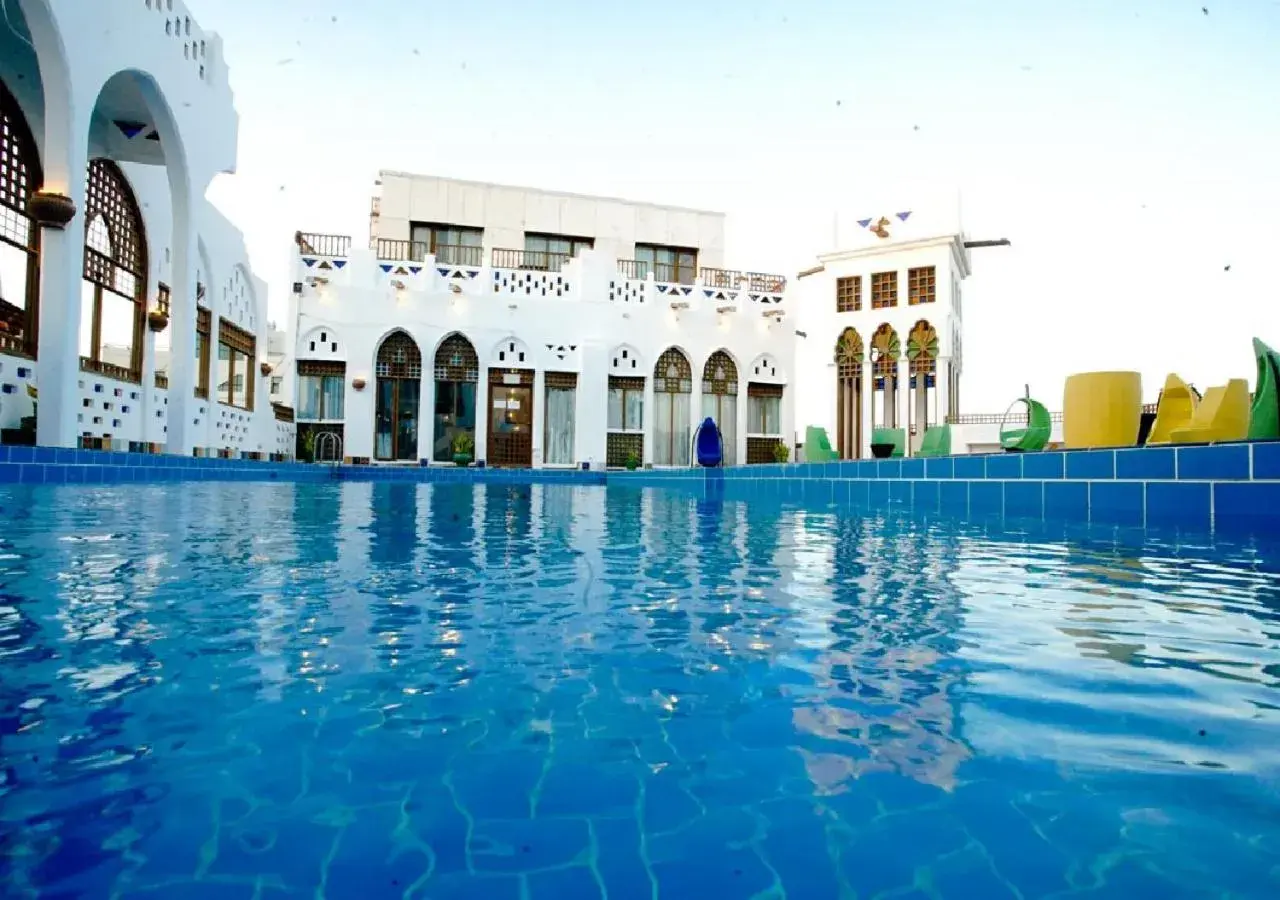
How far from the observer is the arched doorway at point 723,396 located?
774 inches

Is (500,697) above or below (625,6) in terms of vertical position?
below

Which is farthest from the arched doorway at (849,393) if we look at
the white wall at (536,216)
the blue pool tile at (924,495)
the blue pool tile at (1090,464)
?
the blue pool tile at (1090,464)

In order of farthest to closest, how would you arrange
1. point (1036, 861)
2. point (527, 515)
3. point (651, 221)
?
point (651, 221) < point (527, 515) < point (1036, 861)

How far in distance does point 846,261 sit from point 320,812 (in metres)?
22.5

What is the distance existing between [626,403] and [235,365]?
27.3ft

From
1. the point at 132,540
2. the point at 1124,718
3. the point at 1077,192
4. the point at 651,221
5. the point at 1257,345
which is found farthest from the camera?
the point at 651,221

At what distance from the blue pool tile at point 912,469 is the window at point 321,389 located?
44.6 ft

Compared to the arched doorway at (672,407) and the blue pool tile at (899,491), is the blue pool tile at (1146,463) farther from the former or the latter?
the arched doorway at (672,407)

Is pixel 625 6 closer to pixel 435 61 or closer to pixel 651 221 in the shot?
pixel 435 61

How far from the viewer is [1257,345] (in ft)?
14.6

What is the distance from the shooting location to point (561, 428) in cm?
1875

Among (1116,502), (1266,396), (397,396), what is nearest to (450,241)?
(397,396)

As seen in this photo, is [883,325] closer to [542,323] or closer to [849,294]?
[849,294]

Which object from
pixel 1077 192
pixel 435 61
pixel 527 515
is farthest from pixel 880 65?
pixel 527 515
